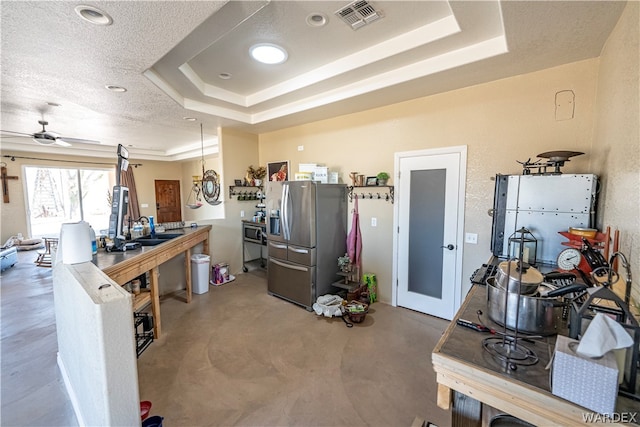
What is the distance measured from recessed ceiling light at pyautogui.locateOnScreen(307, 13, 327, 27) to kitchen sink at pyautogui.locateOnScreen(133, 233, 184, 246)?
2.88 metres

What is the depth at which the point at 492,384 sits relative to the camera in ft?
3.12

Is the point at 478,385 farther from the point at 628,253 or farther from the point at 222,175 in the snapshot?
the point at 222,175

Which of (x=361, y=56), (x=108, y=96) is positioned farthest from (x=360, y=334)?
(x=108, y=96)

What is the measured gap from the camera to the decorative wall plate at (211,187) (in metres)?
4.90

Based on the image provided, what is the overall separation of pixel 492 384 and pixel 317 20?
2552 millimetres

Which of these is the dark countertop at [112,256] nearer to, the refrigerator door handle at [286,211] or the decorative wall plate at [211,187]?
the refrigerator door handle at [286,211]

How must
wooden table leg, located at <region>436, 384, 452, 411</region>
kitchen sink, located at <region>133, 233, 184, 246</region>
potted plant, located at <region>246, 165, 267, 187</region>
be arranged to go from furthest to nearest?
potted plant, located at <region>246, 165, 267, 187</region> < kitchen sink, located at <region>133, 233, 184, 246</region> < wooden table leg, located at <region>436, 384, 452, 411</region>

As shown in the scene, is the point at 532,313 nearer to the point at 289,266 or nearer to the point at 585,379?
the point at 585,379

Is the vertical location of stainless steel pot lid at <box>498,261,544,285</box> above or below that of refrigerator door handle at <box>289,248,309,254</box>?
above

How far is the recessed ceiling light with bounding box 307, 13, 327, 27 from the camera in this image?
80.9 inches

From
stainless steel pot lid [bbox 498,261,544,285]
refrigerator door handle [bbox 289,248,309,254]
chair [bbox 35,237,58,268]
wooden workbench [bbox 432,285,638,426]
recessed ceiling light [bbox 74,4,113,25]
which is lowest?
chair [bbox 35,237,58,268]

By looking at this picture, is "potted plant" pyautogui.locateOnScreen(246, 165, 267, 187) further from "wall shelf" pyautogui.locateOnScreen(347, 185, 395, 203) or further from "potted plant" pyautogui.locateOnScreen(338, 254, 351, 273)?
"potted plant" pyautogui.locateOnScreen(338, 254, 351, 273)

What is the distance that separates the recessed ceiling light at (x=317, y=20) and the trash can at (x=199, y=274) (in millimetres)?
3427

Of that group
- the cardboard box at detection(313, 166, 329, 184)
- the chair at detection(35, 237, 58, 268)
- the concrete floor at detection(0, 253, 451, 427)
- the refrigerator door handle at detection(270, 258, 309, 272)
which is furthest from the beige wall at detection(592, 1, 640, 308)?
the chair at detection(35, 237, 58, 268)
